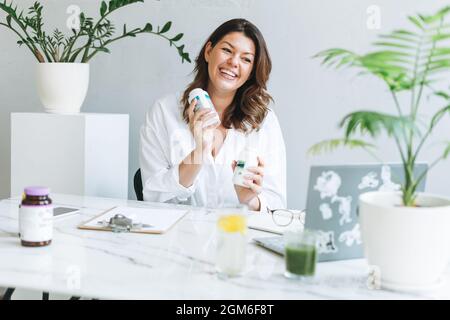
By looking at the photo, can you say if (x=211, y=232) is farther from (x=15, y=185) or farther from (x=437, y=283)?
(x=15, y=185)

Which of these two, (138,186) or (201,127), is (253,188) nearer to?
(201,127)

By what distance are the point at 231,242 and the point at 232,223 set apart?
4 cm

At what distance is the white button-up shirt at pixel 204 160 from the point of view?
198 cm

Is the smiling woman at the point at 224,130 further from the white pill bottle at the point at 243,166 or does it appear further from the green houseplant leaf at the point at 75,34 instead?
the green houseplant leaf at the point at 75,34

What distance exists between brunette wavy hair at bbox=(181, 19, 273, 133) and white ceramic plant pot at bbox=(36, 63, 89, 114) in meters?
0.44

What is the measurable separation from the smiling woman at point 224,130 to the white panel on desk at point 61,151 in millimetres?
225

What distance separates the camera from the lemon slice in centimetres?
98

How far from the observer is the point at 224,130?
2.11 meters

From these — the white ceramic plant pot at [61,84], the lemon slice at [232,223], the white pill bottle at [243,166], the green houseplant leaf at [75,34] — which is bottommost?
the lemon slice at [232,223]

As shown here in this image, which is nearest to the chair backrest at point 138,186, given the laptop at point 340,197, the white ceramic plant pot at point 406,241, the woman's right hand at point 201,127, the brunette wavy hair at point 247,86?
the brunette wavy hair at point 247,86

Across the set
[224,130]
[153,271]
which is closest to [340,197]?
[153,271]

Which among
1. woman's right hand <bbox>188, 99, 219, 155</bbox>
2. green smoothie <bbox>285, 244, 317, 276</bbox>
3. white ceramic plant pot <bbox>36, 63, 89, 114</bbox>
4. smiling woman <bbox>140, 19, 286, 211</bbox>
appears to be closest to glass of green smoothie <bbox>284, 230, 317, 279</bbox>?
green smoothie <bbox>285, 244, 317, 276</bbox>
